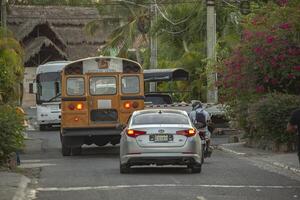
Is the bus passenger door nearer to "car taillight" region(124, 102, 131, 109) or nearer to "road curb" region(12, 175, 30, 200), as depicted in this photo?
"car taillight" region(124, 102, 131, 109)

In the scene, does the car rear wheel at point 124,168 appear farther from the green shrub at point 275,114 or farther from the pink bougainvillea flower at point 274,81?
the pink bougainvillea flower at point 274,81

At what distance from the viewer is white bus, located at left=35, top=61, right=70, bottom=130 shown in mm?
41250

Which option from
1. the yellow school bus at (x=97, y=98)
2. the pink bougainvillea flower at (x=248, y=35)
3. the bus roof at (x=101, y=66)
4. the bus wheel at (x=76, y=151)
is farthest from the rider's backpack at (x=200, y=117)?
the pink bougainvillea flower at (x=248, y=35)

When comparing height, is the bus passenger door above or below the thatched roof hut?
below

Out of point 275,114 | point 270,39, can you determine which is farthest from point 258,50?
point 275,114

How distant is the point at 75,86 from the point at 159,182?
9786 mm

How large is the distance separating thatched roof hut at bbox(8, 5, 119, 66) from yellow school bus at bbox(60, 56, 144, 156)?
33.8 m

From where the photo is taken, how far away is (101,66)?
26406 millimetres

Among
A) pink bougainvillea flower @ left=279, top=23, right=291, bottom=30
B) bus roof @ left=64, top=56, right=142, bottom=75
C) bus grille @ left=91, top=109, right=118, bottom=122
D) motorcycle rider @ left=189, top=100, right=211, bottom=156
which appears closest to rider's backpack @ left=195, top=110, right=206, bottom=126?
motorcycle rider @ left=189, top=100, right=211, bottom=156

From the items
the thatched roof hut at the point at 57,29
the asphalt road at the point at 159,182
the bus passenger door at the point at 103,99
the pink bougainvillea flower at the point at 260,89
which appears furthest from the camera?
the thatched roof hut at the point at 57,29

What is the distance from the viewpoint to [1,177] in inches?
713

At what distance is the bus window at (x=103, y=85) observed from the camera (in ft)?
86.2

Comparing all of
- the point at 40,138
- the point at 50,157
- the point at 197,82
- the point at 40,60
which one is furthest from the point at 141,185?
the point at 40,60

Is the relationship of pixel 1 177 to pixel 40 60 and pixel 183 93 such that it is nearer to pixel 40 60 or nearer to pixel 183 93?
pixel 183 93
